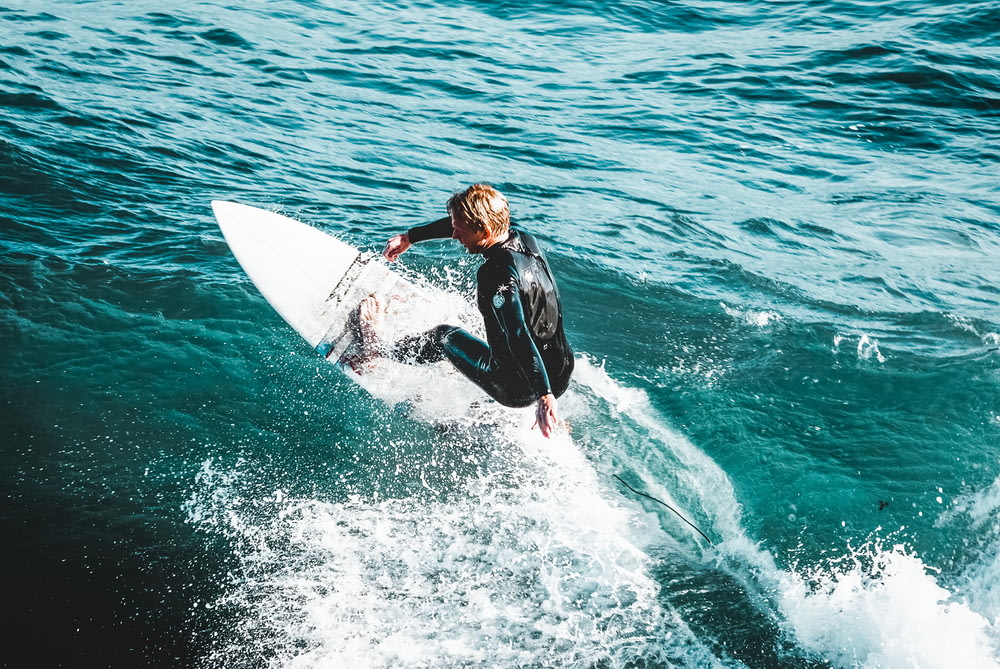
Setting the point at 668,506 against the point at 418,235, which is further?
the point at 418,235

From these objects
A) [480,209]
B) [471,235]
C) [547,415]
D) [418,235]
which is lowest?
[547,415]

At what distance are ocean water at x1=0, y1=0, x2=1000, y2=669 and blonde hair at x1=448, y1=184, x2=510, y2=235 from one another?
5.87 feet

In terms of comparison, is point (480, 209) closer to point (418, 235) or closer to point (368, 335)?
point (418, 235)

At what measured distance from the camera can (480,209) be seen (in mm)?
4879

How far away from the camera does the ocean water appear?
14.4 ft

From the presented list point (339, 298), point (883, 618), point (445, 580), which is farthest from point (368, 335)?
point (883, 618)

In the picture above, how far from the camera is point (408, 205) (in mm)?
9953

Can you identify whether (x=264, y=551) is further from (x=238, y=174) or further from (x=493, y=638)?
(x=238, y=174)

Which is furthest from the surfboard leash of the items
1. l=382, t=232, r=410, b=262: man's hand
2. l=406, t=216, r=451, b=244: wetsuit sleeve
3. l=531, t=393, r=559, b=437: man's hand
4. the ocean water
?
l=382, t=232, r=410, b=262: man's hand

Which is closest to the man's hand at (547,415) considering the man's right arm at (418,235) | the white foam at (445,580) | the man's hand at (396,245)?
the white foam at (445,580)

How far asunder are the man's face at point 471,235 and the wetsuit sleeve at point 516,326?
0.21 m

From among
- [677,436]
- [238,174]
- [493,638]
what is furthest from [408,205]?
[493,638]

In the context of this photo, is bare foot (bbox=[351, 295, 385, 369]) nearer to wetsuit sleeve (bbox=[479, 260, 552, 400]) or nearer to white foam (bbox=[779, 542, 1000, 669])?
wetsuit sleeve (bbox=[479, 260, 552, 400])

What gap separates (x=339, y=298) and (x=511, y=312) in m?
2.18
